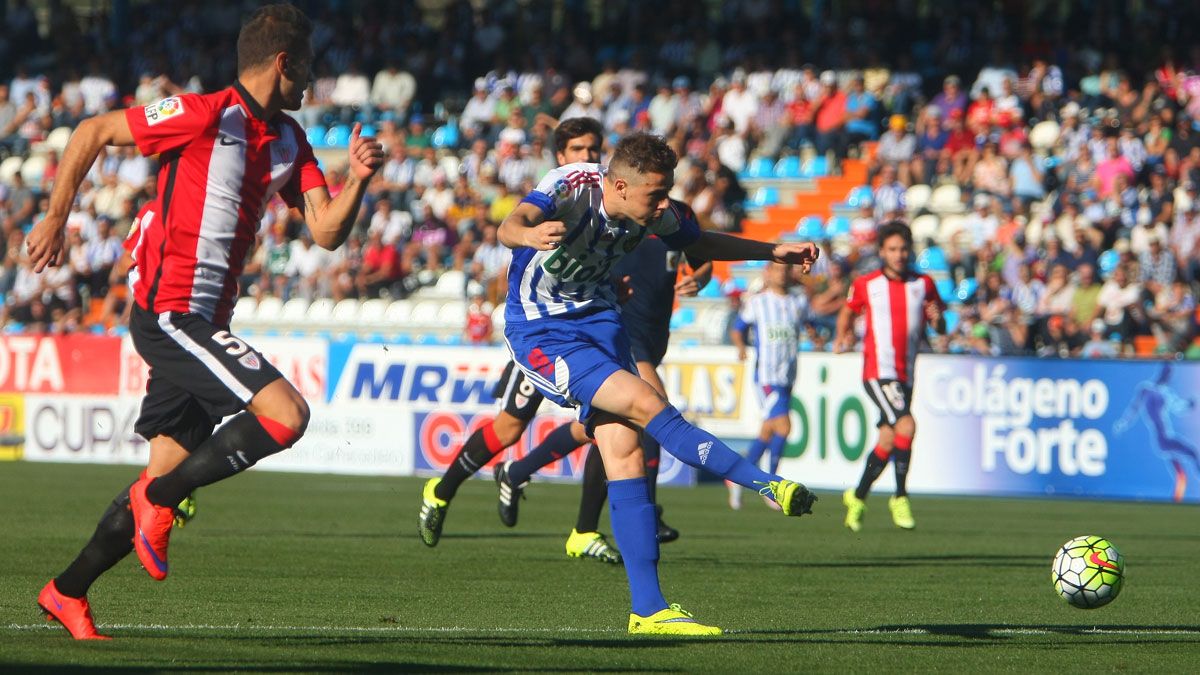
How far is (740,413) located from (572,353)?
1276cm

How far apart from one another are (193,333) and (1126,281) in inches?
608

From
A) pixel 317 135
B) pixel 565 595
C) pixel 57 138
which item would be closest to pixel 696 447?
pixel 565 595

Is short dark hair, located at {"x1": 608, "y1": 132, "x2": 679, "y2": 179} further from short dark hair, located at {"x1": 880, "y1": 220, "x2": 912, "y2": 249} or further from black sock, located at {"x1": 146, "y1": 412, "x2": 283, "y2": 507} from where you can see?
short dark hair, located at {"x1": 880, "y1": 220, "x2": 912, "y2": 249}

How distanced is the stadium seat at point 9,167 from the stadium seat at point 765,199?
13284 mm

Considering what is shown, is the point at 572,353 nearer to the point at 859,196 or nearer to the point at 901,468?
the point at 901,468

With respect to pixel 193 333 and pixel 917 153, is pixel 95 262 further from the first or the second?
pixel 193 333

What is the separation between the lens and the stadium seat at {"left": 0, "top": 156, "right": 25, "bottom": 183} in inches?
1252

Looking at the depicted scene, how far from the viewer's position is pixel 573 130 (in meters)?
9.95

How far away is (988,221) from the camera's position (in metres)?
22.7

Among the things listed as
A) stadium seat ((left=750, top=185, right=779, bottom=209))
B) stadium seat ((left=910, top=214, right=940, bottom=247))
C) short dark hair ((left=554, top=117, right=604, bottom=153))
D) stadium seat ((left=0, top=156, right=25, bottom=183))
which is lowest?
short dark hair ((left=554, top=117, right=604, bottom=153))

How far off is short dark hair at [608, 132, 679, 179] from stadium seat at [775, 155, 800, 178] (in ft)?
61.8

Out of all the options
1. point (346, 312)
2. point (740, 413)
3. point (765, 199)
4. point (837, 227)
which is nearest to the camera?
point (740, 413)

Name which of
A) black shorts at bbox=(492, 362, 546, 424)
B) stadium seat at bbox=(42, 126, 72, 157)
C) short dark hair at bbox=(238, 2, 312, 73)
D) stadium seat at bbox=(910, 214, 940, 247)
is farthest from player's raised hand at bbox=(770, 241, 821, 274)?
stadium seat at bbox=(42, 126, 72, 157)

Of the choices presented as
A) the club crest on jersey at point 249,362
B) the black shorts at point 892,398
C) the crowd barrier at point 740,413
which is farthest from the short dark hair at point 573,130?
the crowd barrier at point 740,413
